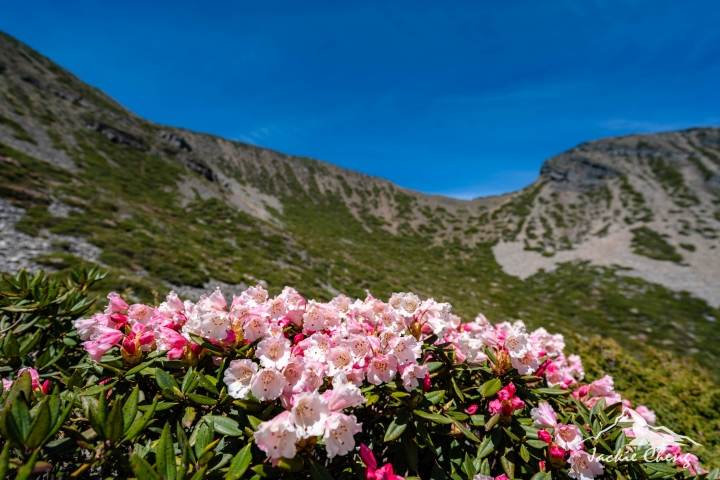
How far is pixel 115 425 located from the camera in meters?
1.45

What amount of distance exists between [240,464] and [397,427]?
0.89m

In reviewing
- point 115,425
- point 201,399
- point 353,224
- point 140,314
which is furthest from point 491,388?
point 353,224

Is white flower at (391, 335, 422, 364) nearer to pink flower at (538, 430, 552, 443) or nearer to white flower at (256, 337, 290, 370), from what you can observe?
white flower at (256, 337, 290, 370)

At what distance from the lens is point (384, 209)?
73.7 meters

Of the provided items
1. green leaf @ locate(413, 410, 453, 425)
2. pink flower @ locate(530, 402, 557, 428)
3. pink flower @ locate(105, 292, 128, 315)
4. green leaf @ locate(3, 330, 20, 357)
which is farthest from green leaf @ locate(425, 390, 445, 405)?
green leaf @ locate(3, 330, 20, 357)

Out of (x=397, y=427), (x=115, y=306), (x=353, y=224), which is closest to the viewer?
(x=397, y=427)

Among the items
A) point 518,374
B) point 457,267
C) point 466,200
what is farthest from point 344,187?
point 518,374

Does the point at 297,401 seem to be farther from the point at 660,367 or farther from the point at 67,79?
the point at 67,79

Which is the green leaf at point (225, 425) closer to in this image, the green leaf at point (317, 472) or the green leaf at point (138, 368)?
the green leaf at point (317, 472)

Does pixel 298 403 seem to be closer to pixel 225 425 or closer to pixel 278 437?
pixel 278 437

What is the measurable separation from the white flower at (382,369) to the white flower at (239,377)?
0.70 m

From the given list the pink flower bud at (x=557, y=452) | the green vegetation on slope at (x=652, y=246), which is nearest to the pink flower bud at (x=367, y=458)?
the pink flower bud at (x=557, y=452)

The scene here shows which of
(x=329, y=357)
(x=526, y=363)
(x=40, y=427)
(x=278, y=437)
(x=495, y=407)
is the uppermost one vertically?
(x=526, y=363)

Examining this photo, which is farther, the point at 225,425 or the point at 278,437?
the point at 225,425
